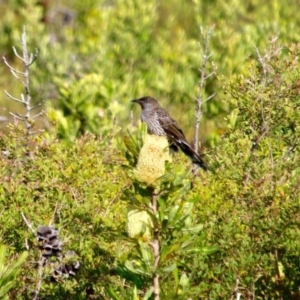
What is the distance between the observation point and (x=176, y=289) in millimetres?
5188

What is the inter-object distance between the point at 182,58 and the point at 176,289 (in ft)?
31.8

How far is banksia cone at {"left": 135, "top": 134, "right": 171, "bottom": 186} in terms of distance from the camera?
16.2ft

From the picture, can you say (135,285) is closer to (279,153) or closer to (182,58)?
(279,153)

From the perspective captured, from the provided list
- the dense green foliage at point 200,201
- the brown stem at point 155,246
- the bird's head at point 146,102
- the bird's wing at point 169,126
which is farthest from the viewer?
the bird's head at point 146,102

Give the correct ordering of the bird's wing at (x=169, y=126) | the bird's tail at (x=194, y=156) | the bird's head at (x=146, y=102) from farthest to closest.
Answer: the bird's head at (x=146, y=102) → the bird's wing at (x=169, y=126) → the bird's tail at (x=194, y=156)

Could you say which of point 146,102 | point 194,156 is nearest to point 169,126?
point 146,102

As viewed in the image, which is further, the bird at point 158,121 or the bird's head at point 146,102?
the bird's head at point 146,102

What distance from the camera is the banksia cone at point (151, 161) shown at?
493 centimetres

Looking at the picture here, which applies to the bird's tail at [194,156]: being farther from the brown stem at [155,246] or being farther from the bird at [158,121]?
the brown stem at [155,246]

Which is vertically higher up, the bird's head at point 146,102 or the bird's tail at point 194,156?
the bird's head at point 146,102

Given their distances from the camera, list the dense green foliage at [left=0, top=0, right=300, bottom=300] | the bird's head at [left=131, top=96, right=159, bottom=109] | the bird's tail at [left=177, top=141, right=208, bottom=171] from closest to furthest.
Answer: the dense green foliage at [left=0, top=0, right=300, bottom=300], the bird's tail at [left=177, top=141, right=208, bottom=171], the bird's head at [left=131, top=96, right=159, bottom=109]

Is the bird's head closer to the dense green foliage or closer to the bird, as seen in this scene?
the bird

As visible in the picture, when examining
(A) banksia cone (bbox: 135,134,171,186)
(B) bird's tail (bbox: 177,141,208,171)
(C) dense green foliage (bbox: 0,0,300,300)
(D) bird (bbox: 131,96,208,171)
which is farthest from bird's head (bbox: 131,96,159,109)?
(A) banksia cone (bbox: 135,134,171,186)

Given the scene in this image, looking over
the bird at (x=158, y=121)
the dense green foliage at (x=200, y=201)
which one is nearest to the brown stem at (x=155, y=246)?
the dense green foliage at (x=200, y=201)
